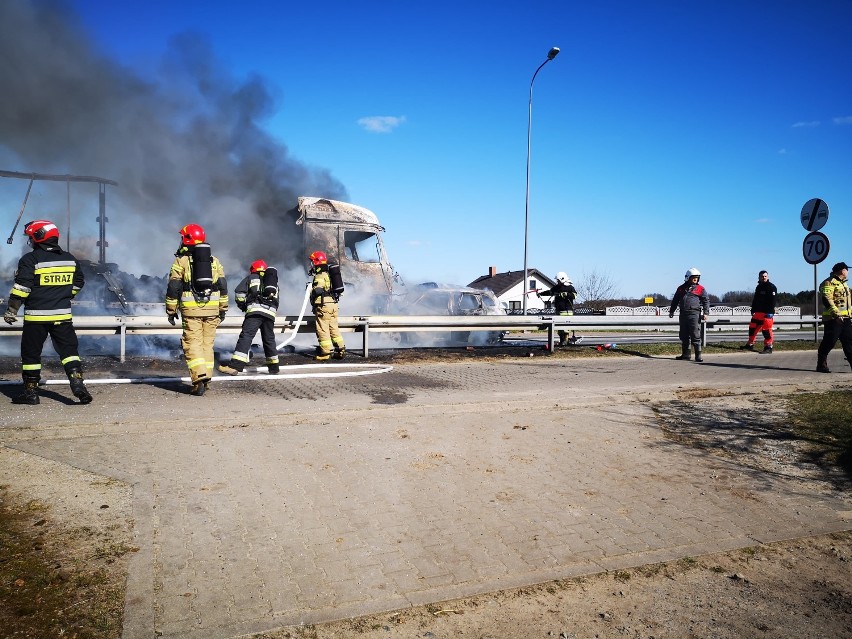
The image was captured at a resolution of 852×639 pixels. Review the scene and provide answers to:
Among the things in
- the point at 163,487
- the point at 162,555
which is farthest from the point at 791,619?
the point at 163,487

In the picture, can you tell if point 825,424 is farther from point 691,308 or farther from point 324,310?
point 324,310

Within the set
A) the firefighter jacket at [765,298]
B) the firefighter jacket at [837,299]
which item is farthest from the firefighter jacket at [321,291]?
the firefighter jacket at [765,298]

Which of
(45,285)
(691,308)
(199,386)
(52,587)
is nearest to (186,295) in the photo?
(199,386)

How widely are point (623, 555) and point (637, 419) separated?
3.36 meters

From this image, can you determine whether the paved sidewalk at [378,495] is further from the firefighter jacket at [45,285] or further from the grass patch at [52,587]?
the firefighter jacket at [45,285]

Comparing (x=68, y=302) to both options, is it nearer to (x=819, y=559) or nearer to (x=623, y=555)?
(x=623, y=555)

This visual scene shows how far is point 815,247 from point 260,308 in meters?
10.7

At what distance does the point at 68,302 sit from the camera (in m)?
6.75

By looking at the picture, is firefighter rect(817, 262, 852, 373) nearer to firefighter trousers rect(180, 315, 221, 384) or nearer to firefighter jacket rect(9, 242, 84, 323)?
firefighter trousers rect(180, 315, 221, 384)

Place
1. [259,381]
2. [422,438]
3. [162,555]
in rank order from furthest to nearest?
[259,381] → [422,438] → [162,555]

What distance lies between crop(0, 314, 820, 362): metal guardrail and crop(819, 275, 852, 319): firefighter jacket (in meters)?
3.27

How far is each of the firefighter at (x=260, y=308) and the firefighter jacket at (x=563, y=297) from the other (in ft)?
25.1

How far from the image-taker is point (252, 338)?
9.08 meters

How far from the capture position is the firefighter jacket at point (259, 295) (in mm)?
9258
